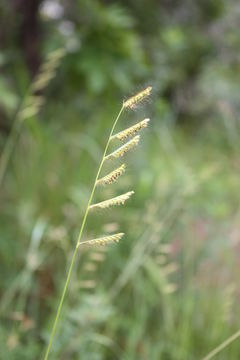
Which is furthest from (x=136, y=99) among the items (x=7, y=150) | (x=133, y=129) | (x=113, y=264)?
(x=113, y=264)

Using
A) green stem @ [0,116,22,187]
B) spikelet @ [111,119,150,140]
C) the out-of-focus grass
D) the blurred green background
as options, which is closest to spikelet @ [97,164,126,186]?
spikelet @ [111,119,150,140]

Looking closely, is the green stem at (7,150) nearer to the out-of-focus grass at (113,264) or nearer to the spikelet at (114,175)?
the out-of-focus grass at (113,264)

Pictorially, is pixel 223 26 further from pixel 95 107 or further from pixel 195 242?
pixel 195 242

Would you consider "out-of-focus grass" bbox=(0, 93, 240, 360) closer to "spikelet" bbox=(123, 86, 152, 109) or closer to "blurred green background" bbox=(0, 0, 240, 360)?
"blurred green background" bbox=(0, 0, 240, 360)

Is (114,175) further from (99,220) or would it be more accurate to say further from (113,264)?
(99,220)

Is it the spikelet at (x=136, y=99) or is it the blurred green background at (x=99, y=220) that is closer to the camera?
the spikelet at (x=136, y=99)

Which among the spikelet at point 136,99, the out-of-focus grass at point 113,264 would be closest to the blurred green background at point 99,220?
the out-of-focus grass at point 113,264

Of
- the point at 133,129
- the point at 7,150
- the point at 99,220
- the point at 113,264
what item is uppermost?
the point at 133,129

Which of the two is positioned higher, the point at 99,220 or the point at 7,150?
the point at 7,150

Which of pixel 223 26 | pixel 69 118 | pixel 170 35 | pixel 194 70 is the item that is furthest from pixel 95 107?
pixel 194 70
